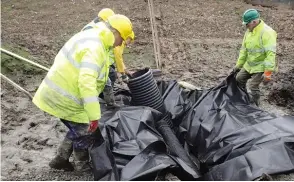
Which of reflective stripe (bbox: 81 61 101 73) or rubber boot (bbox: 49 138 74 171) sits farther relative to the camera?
rubber boot (bbox: 49 138 74 171)

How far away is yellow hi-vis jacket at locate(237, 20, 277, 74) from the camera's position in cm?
562

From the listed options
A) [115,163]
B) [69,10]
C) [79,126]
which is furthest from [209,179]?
[69,10]

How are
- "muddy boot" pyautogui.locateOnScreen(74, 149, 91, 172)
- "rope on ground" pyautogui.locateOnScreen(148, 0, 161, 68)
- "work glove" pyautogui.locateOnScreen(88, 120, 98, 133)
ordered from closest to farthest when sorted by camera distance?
"work glove" pyautogui.locateOnScreen(88, 120, 98, 133)
"muddy boot" pyautogui.locateOnScreen(74, 149, 91, 172)
"rope on ground" pyautogui.locateOnScreen(148, 0, 161, 68)

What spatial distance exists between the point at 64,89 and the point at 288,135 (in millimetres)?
2376

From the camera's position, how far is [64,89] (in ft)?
12.6

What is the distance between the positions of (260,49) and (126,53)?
128 inches

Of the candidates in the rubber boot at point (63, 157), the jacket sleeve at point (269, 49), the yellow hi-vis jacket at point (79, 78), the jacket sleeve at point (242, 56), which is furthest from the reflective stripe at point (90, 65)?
the jacket sleeve at point (242, 56)

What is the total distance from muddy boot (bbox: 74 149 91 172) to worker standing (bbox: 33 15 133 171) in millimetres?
205

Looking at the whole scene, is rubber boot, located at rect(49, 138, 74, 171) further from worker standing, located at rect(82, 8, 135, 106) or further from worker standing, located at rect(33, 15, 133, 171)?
worker standing, located at rect(82, 8, 135, 106)

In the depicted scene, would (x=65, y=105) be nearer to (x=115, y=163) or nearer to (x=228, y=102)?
(x=115, y=163)

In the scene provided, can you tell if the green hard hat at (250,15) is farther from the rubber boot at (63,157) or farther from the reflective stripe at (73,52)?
the rubber boot at (63,157)

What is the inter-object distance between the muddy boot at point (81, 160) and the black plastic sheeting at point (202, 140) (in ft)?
1.20

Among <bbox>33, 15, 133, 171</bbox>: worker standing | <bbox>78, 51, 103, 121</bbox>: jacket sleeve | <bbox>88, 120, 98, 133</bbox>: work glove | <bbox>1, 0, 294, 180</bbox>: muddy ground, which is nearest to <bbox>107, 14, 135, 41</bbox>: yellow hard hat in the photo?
<bbox>33, 15, 133, 171</bbox>: worker standing

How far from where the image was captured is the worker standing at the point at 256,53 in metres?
5.61
